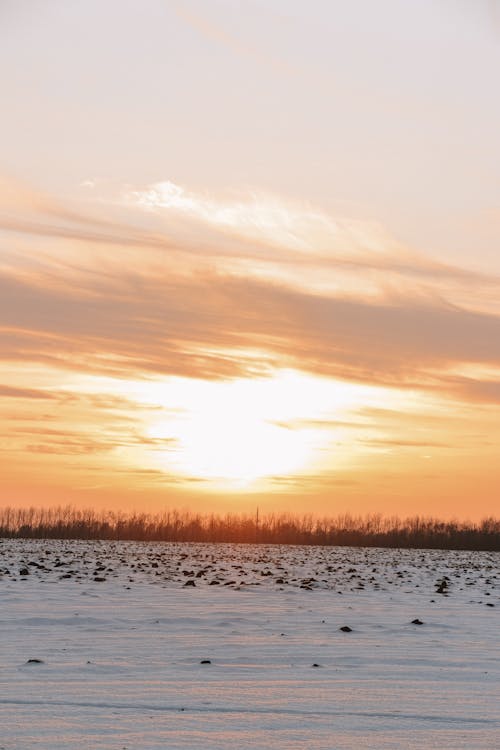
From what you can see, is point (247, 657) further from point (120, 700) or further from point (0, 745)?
point (0, 745)

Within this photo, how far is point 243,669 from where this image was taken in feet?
33.7

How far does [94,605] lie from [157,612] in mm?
1460

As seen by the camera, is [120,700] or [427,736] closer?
[427,736]

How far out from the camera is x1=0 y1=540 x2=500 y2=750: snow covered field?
712 cm

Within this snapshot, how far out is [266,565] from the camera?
32875 millimetres

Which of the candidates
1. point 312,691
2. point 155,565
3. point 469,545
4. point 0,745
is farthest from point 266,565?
point 469,545

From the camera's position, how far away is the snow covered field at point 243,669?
7.12 meters

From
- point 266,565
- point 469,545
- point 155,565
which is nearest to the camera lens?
point 155,565

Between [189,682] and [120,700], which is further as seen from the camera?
[189,682]

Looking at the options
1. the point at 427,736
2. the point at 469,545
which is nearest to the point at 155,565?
the point at 427,736

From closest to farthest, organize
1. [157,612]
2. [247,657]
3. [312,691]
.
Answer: [312,691] → [247,657] → [157,612]

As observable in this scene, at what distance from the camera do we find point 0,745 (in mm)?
6508

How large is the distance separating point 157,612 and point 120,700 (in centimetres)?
770

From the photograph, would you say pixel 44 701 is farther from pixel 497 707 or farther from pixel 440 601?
pixel 440 601
